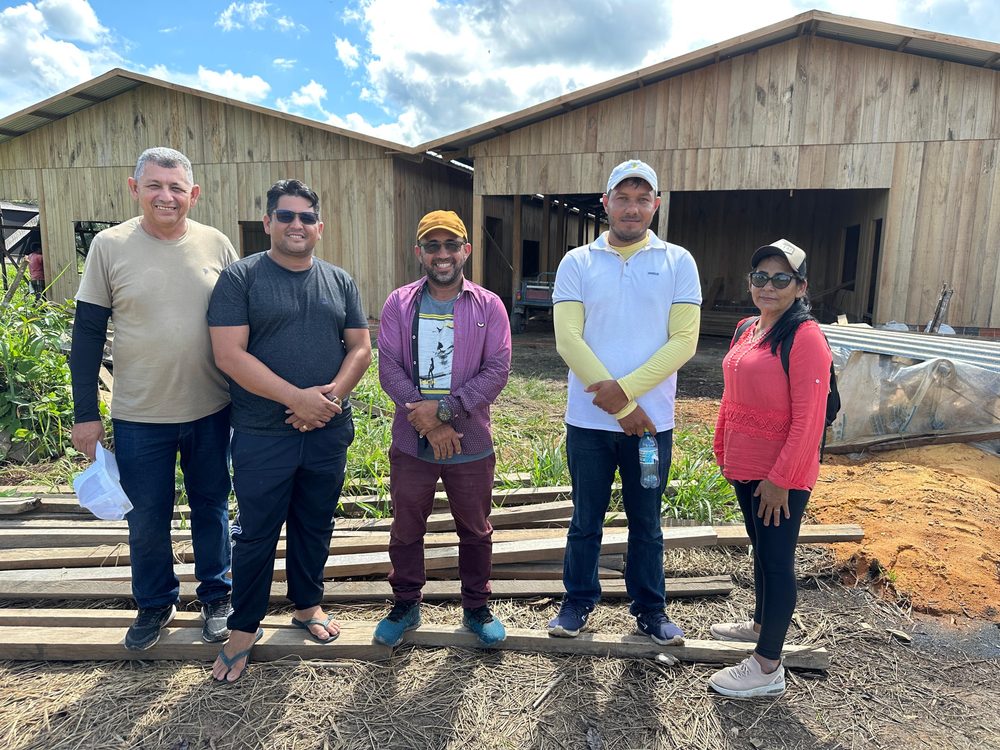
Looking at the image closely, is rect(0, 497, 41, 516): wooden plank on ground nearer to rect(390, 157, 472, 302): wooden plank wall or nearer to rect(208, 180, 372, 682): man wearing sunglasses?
rect(208, 180, 372, 682): man wearing sunglasses

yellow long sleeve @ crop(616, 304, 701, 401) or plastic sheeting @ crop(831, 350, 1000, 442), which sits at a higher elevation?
→ yellow long sleeve @ crop(616, 304, 701, 401)

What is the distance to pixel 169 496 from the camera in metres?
2.80

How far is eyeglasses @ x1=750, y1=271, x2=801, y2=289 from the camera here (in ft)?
8.16

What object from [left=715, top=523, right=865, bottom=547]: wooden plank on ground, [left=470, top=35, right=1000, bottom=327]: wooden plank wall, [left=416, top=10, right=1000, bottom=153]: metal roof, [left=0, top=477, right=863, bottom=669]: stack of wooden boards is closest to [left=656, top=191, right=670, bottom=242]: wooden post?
[left=470, top=35, right=1000, bottom=327]: wooden plank wall

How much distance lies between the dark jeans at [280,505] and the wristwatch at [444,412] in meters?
0.49

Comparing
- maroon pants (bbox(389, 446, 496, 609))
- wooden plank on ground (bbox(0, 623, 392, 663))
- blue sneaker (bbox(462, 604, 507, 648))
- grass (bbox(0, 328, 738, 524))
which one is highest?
maroon pants (bbox(389, 446, 496, 609))

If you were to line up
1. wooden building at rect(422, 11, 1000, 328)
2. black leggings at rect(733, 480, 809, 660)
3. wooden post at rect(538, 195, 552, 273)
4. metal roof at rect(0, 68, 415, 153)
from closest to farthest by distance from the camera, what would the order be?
black leggings at rect(733, 480, 809, 660)
wooden building at rect(422, 11, 1000, 328)
metal roof at rect(0, 68, 415, 153)
wooden post at rect(538, 195, 552, 273)

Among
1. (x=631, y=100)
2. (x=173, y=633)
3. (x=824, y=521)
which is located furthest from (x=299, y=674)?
(x=631, y=100)

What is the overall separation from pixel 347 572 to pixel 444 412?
1.38 meters

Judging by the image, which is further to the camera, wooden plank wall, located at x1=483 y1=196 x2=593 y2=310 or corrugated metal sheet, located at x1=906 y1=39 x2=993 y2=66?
wooden plank wall, located at x1=483 y1=196 x2=593 y2=310

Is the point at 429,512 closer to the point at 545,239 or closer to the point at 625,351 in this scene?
the point at 625,351

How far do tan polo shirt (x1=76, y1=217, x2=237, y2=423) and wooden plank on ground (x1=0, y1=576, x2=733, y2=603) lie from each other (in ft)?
3.84

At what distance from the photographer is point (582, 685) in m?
2.72

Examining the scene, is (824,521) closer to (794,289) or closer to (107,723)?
(794,289)
